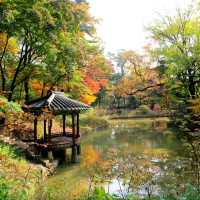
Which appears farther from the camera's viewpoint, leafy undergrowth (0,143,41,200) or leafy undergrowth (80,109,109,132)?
leafy undergrowth (80,109,109,132)

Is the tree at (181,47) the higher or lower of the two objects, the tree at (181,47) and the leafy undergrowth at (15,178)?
the higher

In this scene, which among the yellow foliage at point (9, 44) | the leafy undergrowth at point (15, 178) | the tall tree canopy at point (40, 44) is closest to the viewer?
the leafy undergrowth at point (15, 178)

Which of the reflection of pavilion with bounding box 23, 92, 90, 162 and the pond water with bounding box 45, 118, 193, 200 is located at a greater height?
the reflection of pavilion with bounding box 23, 92, 90, 162

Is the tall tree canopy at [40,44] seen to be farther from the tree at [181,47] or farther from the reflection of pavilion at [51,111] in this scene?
the tree at [181,47]

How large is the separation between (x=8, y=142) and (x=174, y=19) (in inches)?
746

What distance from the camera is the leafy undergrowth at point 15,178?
6.12m

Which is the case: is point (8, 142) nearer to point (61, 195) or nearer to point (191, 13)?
point (61, 195)

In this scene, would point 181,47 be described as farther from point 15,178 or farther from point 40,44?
point 15,178

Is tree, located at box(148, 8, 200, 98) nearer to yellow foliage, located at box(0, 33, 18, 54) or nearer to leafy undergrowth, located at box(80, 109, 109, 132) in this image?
leafy undergrowth, located at box(80, 109, 109, 132)

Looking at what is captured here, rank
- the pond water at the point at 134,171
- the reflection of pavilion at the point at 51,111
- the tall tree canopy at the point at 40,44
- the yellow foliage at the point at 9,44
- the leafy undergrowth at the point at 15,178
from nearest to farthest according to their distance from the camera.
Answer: the leafy undergrowth at the point at 15,178
the pond water at the point at 134,171
the tall tree canopy at the point at 40,44
the reflection of pavilion at the point at 51,111
the yellow foliage at the point at 9,44

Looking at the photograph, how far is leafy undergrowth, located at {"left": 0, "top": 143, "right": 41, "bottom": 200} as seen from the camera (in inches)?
241

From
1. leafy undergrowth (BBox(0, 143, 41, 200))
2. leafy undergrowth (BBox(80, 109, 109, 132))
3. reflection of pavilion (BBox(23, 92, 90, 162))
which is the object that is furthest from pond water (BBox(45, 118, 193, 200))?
leafy undergrowth (BBox(80, 109, 109, 132))

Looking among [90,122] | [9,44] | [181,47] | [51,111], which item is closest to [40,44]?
[9,44]

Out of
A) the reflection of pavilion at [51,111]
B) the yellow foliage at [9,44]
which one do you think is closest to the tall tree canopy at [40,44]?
the yellow foliage at [9,44]
